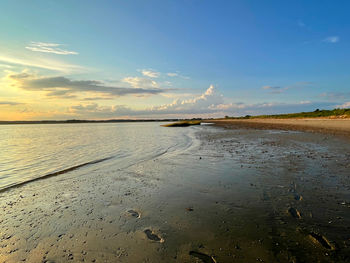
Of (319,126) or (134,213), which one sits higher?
(319,126)

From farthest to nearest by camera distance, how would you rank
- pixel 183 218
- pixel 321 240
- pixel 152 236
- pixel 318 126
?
pixel 318 126 < pixel 183 218 < pixel 152 236 < pixel 321 240

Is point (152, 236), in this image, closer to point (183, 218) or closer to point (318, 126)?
point (183, 218)

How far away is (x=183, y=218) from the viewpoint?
477 centimetres

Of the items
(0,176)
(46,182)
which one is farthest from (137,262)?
(0,176)

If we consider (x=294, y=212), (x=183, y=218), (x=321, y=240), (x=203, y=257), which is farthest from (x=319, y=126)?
(x=203, y=257)

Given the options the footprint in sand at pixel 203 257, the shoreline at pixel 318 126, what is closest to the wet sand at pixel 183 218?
the footprint in sand at pixel 203 257

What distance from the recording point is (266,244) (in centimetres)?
358

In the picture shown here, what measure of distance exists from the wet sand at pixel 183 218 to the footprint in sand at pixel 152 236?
23 mm

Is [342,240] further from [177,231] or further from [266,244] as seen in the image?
[177,231]

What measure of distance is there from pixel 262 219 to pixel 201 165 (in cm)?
606

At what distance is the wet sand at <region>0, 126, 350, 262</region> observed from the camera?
346cm

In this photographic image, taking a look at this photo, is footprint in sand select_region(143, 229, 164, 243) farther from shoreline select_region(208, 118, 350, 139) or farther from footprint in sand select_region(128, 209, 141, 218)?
shoreline select_region(208, 118, 350, 139)

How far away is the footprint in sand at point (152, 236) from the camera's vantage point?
12.7ft

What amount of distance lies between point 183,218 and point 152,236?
3.37 ft
